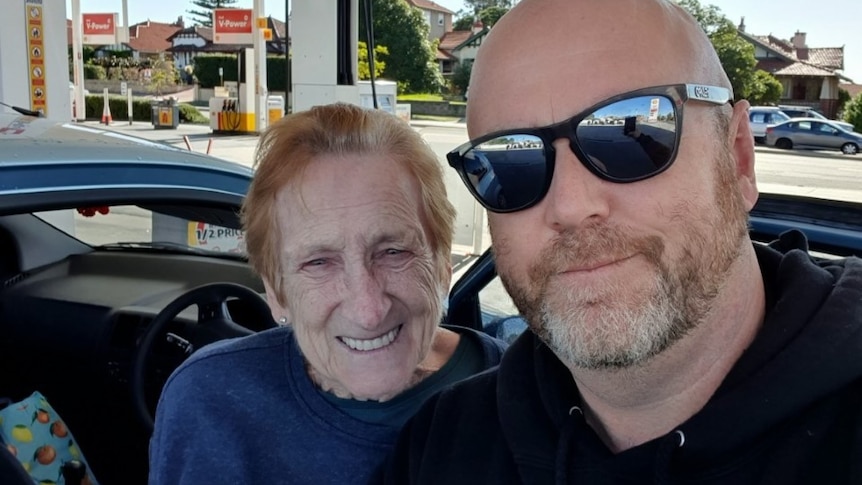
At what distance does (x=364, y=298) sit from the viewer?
1745mm

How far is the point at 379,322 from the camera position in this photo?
1745mm

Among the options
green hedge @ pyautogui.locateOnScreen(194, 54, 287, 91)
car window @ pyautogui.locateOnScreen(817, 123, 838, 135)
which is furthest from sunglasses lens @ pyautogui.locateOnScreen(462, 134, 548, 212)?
green hedge @ pyautogui.locateOnScreen(194, 54, 287, 91)

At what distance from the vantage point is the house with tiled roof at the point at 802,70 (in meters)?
37.0

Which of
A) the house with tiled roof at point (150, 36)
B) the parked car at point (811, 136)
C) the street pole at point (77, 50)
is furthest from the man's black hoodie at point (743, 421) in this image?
the house with tiled roof at point (150, 36)

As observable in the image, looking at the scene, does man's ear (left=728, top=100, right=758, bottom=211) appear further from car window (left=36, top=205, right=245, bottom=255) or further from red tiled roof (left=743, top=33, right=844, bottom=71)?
red tiled roof (left=743, top=33, right=844, bottom=71)

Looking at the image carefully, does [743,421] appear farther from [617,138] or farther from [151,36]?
[151,36]

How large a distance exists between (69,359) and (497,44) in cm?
248

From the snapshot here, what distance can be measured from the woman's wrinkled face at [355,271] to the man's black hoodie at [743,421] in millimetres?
337

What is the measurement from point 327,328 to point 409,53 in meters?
33.1

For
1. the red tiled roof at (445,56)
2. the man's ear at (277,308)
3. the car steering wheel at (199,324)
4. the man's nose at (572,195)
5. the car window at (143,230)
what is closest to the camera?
the man's nose at (572,195)

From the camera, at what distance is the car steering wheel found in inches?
102

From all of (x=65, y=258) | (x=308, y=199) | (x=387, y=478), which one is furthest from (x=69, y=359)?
(x=387, y=478)

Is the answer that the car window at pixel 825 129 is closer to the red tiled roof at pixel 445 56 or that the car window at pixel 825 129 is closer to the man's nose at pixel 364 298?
the man's nose at pixel 364 298

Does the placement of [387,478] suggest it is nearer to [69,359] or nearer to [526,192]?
[526,192]
